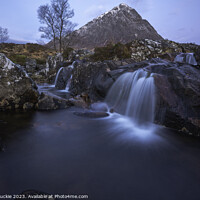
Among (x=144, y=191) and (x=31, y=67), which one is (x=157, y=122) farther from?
(x=31, y=67)

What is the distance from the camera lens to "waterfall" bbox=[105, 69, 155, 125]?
468cm

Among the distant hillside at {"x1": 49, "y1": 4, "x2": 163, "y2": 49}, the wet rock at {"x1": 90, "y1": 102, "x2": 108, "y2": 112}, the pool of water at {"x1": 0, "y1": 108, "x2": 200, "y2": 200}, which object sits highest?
the distant hillside at {"x1": 49, "y1": 4, "x2": 163, "y2": 49}

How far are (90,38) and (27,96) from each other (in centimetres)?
7885

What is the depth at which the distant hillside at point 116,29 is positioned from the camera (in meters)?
67.9

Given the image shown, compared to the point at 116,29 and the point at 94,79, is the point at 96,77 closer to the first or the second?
the point at 94,79

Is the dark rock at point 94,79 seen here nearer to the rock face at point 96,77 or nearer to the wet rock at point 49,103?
the rock face at point 96,77

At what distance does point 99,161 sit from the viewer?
2.53 m

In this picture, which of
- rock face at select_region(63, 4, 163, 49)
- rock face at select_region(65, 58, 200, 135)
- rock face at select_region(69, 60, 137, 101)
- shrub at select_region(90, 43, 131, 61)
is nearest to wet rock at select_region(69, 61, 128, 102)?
rock face at select_region(69, 60, 137, 101)

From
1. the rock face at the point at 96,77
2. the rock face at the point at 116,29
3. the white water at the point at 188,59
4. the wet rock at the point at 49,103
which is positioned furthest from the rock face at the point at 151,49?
the rock face at the point at 116,29

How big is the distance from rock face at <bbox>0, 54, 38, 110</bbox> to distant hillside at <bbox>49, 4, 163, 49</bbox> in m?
61.6

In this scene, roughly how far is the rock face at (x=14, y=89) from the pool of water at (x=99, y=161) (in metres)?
1.32

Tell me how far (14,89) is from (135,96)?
5017mm

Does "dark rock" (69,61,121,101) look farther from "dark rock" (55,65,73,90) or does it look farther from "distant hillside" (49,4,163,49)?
"distant hillside" (49,4,163,49)

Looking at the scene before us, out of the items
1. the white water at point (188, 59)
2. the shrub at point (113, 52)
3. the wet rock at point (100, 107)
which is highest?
the shrub at point (113, 52)
